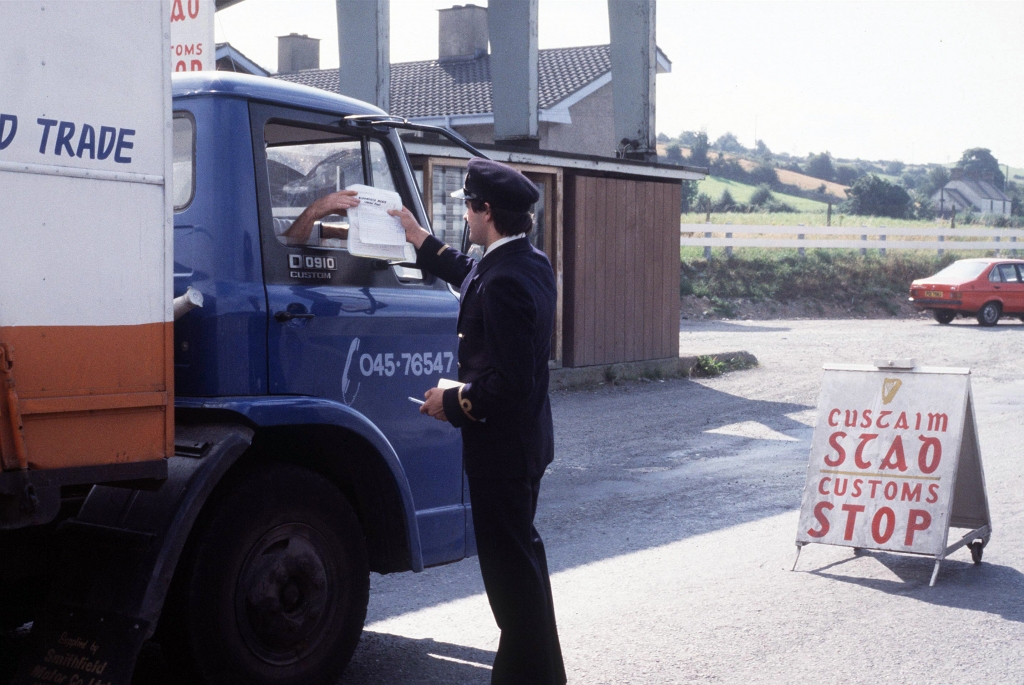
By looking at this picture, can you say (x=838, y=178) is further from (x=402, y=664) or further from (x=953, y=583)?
(x=402, y=664)

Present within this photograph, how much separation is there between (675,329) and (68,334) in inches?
556

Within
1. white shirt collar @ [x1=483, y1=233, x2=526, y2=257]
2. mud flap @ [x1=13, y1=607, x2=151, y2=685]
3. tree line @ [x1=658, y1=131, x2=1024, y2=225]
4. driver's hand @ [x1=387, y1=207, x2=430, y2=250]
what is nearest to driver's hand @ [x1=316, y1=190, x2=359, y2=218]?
driver's hand @ [x1=387, y1=207, x2=430, y2=250]

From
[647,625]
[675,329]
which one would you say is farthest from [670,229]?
[647,625]

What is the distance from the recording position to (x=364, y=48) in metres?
12.4

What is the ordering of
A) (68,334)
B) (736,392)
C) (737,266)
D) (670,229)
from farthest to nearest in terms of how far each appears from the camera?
1. (737,266)
2. (670,229)
3. (736,392)
4. (68,334)

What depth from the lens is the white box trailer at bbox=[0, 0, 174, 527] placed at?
Answer: 120 inches

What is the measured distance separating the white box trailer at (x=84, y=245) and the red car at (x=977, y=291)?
26.0 m

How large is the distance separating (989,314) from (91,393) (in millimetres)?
26799

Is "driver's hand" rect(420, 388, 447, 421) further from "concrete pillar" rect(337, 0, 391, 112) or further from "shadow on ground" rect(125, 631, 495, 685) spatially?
"concrete pillar" rect(337, 0, 391, 112)

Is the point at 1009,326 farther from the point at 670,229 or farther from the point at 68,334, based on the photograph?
the point at 68,334

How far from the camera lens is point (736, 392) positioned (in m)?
15.0

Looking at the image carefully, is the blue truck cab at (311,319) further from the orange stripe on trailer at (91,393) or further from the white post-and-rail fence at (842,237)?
the white post-and-rail fence at (842,237)

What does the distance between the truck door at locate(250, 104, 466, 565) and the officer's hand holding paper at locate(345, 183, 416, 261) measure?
12 centimetres

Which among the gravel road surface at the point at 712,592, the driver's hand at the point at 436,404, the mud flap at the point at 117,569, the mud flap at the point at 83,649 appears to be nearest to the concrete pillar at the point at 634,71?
the gravel road surface at the point at 712,592
